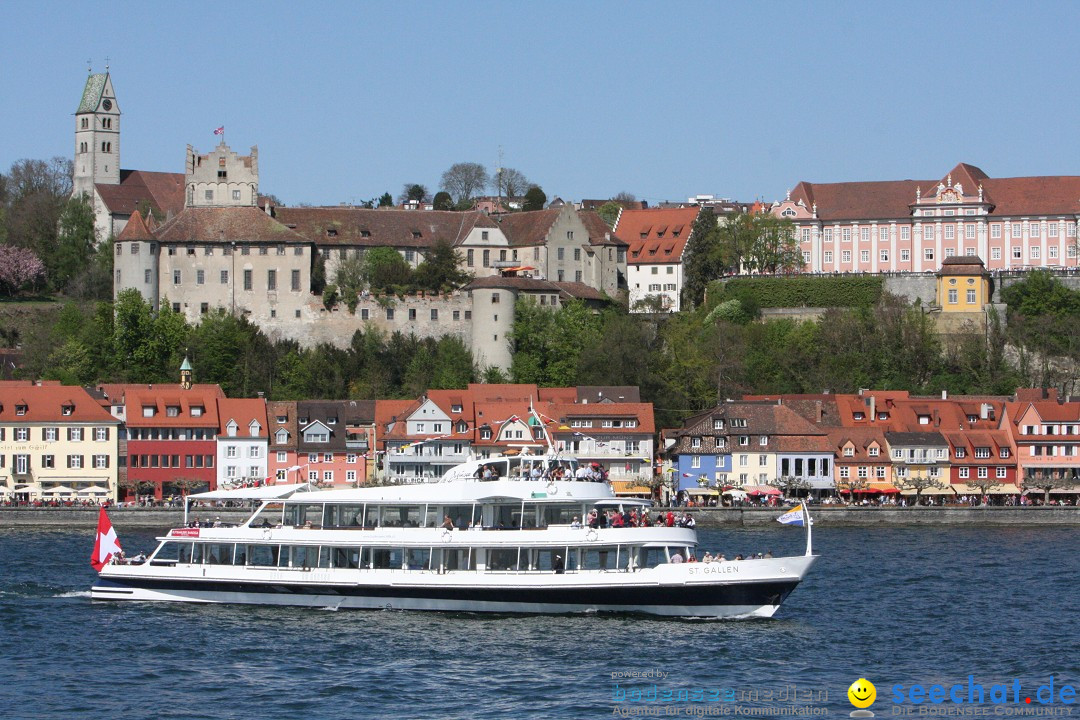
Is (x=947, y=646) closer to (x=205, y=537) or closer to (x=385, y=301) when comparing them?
(x=205, y=537)

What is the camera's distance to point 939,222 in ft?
384

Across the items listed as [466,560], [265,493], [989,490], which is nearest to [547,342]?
[989,490]

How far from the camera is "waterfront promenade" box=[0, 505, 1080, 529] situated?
7800 centimetres

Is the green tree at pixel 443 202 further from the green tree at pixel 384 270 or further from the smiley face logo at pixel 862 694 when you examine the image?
the smiley face logo at pixel 862 694

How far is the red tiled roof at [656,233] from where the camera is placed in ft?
389

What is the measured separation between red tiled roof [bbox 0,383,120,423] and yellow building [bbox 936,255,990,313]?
49501 mm

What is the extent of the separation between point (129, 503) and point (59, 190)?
66.1m

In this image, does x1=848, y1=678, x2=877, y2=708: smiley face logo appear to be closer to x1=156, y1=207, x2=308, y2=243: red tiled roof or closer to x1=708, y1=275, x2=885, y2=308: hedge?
x1=156, y1=207, x2=308, y2=243: red tiled roof

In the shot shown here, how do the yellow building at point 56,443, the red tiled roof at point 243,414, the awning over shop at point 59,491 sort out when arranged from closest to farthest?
1. the awning over shop at point 59,491
2. the yellow building at point 56,443
3. the red tiled roof at point 243,414

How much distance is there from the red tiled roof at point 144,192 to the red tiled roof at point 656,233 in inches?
1166

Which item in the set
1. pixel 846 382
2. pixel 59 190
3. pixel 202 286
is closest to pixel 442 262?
pixel 202 286

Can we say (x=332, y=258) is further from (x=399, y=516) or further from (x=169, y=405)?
(x=399, y=516)

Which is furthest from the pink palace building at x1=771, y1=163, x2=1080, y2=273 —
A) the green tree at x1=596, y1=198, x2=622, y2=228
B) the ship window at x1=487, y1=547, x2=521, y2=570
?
the ship window at x1=487, y1=547, x2=521, y2=570

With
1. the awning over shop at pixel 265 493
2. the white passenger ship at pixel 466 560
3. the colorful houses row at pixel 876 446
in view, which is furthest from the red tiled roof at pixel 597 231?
the awning over shop at pixel 265 493
